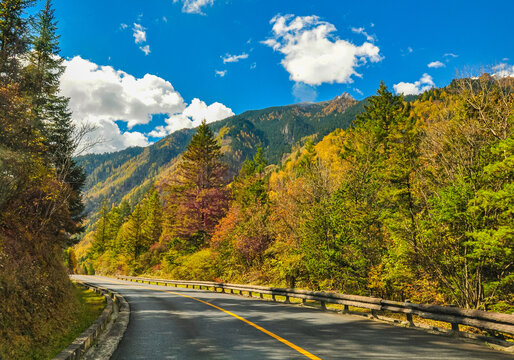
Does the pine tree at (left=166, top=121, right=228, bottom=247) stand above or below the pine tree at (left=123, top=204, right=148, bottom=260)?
above

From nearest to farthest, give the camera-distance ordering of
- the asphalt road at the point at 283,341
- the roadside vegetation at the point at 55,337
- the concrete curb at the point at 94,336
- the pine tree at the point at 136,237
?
the concrete curb at the point at 94,336 → the asphalt road at the point at 283,341 → the roadside vegetation at the point at 55,337 → the pine tree at the point at 136,237

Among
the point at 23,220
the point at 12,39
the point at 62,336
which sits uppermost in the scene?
the point at 12,39

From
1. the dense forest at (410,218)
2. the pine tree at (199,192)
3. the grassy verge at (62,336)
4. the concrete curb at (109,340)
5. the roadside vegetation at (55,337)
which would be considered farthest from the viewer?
the pine tree at (199,192)

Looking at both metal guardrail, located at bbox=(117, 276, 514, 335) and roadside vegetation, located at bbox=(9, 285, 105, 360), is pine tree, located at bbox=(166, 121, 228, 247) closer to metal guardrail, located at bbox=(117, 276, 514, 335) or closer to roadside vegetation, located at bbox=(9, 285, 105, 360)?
metal guardrail, located at bbox=(117, 276, 514, 335)

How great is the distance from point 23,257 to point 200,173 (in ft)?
93.7

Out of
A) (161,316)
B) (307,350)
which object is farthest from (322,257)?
(307,350)

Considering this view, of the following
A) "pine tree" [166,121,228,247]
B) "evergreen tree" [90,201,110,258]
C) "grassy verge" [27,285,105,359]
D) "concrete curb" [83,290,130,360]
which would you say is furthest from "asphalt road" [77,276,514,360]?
"evergreen tree" [90,201,110,258]

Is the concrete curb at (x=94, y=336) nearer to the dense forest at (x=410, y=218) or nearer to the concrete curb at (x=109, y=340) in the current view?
the concrete curb at (x=109, y=340)

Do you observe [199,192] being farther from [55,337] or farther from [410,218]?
[55,337]

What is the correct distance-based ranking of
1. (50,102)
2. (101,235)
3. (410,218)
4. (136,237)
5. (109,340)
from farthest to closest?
(101,235) < (136,237) < (50,102) < (410,218) < (109,340)

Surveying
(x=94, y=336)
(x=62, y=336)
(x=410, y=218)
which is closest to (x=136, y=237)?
(x=62, y=336)

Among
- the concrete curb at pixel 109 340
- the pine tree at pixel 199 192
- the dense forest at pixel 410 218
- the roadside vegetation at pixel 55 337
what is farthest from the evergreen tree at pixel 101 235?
the concrete curb at pixel 109 340

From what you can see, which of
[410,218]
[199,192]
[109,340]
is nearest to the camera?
[109,340]

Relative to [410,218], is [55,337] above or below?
below
